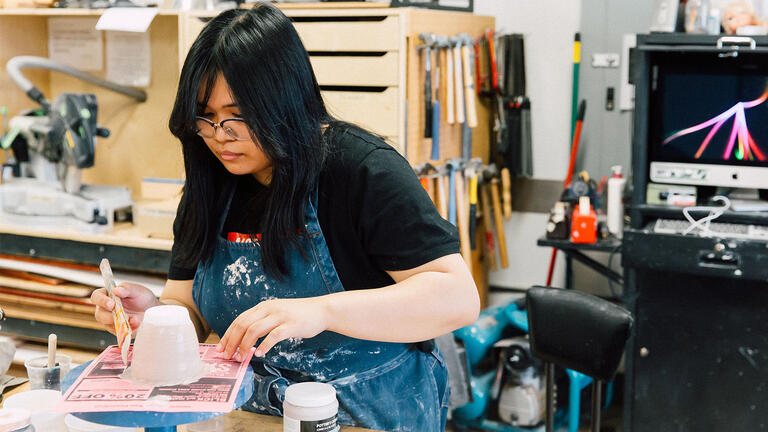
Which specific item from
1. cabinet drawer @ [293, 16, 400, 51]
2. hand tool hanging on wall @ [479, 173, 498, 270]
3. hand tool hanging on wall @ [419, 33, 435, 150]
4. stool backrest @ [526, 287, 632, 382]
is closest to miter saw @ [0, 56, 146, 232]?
cabinet drawer @ [293, 16, 400, 51]

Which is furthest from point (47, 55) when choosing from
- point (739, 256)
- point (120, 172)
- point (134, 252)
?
point (739, 256)

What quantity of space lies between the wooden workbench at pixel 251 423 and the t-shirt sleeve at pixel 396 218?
12.8 inches

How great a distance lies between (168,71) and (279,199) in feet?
7.34

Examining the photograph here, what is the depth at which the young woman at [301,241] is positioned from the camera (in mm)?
1503

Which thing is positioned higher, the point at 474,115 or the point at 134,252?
the point at 474,115

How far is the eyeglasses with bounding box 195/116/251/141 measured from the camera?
59.8 inches

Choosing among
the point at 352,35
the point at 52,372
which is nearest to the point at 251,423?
the point at 52,372

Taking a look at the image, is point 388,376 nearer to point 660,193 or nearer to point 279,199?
point 279,199

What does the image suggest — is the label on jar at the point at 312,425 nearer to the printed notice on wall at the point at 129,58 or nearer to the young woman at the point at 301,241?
the young woman at the point at 301,241

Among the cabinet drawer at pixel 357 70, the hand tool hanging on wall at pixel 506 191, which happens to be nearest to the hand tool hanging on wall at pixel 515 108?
the hand tool hanging on wall at pixel 506 191

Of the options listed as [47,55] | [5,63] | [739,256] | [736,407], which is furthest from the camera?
[47,55]

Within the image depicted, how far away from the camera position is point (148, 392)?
127 cm

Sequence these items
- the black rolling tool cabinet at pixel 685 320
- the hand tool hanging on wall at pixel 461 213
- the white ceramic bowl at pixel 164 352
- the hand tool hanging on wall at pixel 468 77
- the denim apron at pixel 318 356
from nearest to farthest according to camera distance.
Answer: the white ceramic bowl at pixel 164 352, the denim apron at pixel 318 356, the black rolling tool cabinet at pixel 685 320, the hand tool hanging on wall at pixel 468 77, the hand tool hanging on wall at pixel 461 213

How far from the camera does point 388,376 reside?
1.70 m
